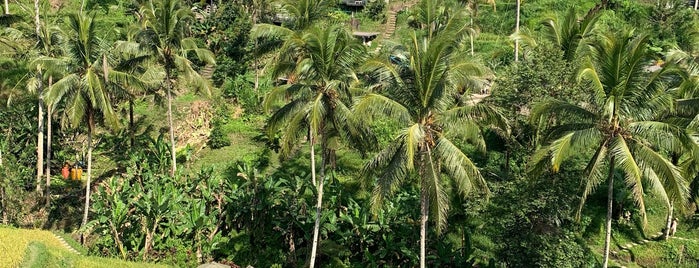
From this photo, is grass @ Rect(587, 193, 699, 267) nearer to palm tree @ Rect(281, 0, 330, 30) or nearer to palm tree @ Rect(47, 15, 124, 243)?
palm tree @ Rect(281, 0, 330, 30)

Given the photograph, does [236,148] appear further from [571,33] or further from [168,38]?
[571,33]

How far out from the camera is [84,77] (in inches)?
797

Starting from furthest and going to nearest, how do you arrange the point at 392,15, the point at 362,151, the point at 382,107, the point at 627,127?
the point at 392,15
the point at 362,151
the point at 627,127
the point at 382,107

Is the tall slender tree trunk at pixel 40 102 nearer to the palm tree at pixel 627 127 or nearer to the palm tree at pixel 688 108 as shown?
the palm tree at pixel 627 127

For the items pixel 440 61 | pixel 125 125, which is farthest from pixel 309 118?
pixel 125 125

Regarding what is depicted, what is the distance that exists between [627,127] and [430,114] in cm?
491

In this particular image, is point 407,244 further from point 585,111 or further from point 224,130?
point 224,130

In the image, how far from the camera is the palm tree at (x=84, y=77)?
19.8 metres

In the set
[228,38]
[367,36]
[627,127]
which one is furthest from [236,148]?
[627,127]

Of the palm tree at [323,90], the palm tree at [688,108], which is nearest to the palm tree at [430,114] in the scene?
the palm tree at [323,90]

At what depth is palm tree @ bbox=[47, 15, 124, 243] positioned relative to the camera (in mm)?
19812

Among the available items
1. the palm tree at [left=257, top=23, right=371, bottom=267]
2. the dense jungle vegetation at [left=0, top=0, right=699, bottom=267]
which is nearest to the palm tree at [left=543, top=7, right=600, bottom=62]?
the dense jungle vegetation at [left=0, top=0, right=699, bottom=267]

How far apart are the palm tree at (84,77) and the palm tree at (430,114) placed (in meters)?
10.8

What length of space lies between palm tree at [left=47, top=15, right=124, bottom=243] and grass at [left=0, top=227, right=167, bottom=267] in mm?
4193
